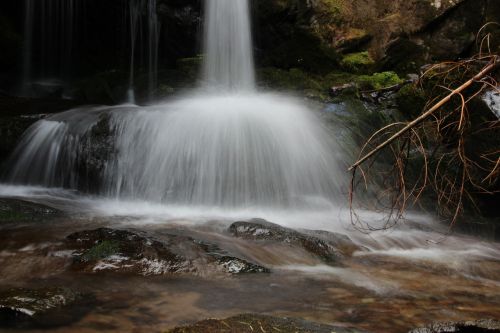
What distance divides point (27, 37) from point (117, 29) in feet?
9.60

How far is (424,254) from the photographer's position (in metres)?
6.06

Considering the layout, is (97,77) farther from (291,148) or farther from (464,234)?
(464,234)

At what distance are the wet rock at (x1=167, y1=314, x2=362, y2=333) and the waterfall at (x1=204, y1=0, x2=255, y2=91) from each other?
37.3 ft

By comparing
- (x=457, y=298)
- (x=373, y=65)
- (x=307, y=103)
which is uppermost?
(x=373, y=65)

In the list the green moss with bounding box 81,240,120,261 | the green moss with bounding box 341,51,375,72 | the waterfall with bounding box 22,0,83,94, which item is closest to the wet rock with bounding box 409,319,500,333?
the green moss with bounding box 81,240,120,261

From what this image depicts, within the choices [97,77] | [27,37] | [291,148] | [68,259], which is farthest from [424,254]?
[27,37]

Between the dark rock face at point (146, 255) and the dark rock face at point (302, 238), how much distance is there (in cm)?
77

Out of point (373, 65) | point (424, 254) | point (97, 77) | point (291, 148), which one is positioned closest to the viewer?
point (424, 254)

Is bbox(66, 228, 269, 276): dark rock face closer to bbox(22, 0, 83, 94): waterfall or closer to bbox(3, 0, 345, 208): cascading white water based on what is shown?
bbox(3, 0, 345, 208): cascading white water

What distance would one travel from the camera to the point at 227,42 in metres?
14.1

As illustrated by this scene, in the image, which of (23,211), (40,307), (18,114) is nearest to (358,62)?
(18,114)

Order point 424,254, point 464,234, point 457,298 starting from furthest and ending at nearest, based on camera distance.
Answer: point 464,234 < point 424,254 < point 457,298

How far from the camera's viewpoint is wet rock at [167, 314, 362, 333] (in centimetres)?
271

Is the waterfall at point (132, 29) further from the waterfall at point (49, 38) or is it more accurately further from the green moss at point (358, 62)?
the green moss at point (358, 62)
